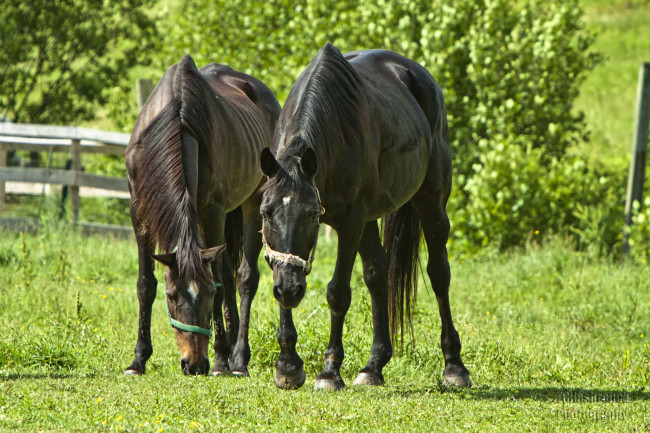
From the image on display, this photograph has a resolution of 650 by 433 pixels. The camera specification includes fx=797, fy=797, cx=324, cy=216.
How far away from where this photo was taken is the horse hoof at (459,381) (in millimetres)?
5637

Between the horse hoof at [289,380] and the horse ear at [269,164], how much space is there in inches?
49.0

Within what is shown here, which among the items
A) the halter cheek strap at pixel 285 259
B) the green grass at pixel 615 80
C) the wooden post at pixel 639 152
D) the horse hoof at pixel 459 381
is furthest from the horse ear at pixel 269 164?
the green grass at pixel 615 80

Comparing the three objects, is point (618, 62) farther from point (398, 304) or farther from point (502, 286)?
point (398, 304)

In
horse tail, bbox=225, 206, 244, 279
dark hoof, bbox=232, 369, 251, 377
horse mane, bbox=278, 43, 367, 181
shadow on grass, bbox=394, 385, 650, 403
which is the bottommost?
dark hoof, bbox=232, 369, 251, 377

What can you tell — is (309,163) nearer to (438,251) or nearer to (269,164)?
(269,164)

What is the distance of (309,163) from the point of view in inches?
168

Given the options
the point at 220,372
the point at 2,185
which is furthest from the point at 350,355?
the point at 2,185

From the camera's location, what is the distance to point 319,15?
13789mm

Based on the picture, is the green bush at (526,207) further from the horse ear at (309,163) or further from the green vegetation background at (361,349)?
the horse ear at (309,163)

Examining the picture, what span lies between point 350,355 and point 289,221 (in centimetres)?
217

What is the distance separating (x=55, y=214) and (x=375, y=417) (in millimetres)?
7800

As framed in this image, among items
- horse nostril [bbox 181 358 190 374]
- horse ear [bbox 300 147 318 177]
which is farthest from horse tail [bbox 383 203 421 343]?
horse ear [bbox 300 147 318 177]

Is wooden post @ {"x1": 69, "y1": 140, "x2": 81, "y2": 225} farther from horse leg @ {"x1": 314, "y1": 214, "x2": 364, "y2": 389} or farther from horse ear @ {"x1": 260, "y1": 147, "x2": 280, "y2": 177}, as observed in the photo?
horse ear @ {"x1": 260, "y1": 147, "x2": 280, "y2": 177}

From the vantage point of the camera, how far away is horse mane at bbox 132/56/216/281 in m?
4.84
